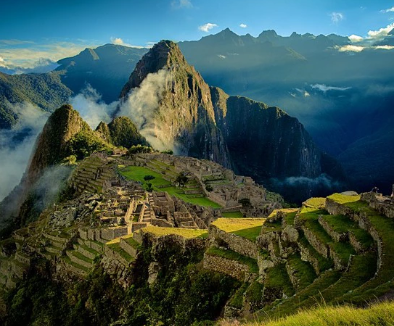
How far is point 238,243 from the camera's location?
15250mm

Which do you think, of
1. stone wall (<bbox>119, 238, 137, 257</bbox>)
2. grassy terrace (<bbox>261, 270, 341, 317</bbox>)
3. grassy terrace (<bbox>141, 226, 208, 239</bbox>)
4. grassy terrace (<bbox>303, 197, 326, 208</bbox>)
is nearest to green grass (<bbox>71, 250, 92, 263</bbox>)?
stone wall (<bbox>119, 238, 137, 257</bbox>)

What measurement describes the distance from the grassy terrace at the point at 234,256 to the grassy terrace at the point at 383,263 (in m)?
4.27

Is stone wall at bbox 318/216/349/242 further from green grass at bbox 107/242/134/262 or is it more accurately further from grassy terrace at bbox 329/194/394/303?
green grass at bbox 107/242/134/262

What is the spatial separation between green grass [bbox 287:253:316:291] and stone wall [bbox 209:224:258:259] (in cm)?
177

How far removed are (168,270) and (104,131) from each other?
397 feet

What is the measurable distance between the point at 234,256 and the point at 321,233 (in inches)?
130

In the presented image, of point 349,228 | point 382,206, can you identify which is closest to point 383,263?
point 349,228

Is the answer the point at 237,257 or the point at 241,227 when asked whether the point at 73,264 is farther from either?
the point at 237,257

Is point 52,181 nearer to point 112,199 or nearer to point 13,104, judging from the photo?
point 112,199

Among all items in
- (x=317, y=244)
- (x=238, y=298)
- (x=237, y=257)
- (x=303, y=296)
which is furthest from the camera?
(x=237, y=257)

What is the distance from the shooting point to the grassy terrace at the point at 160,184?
50444 millimetres

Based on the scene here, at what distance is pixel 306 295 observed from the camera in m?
9.77

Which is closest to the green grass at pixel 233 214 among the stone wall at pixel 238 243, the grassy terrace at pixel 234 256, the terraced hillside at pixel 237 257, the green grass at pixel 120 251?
the terraced hillside at pixel 237 257

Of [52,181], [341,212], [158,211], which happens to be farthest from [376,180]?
[341,212]
